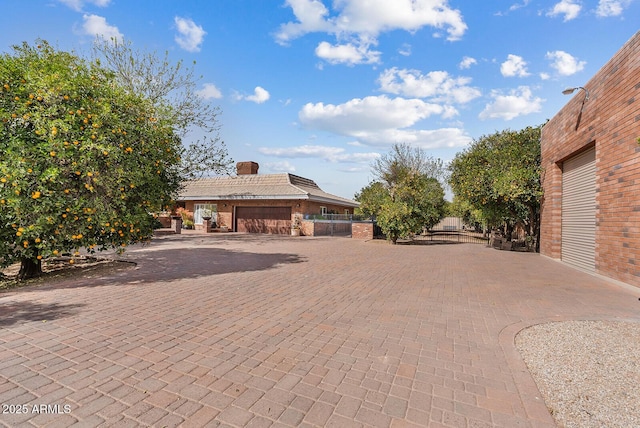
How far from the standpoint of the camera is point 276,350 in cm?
358

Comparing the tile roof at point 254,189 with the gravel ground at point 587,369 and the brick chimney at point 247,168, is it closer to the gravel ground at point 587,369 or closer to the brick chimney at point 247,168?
the brick chimney at point 247,168

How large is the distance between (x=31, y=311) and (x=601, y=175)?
12.8 metres

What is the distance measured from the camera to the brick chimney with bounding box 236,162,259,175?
1229 inches

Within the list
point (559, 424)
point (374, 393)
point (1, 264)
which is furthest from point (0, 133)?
point (559, 424)

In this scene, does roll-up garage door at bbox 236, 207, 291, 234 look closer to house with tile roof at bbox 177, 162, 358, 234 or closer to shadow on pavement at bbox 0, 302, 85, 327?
house with tile roof at bbox 177, 162, 358, 234

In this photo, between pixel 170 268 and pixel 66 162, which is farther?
pixel 170 268

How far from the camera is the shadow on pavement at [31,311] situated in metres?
4.42

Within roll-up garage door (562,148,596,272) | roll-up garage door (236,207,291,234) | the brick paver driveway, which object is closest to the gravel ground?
the brick paver driveway

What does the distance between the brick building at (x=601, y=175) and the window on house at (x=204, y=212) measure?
75.0 ft

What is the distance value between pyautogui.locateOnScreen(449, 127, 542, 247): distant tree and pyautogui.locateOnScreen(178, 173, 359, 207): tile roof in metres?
11.1

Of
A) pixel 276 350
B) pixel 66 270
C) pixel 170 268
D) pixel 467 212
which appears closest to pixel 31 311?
pixel 170 268

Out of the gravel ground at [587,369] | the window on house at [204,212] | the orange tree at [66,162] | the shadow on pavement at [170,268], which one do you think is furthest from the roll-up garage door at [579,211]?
the window on house at [204,212]

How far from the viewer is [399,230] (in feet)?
57.9

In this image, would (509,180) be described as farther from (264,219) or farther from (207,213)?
(207,213)
